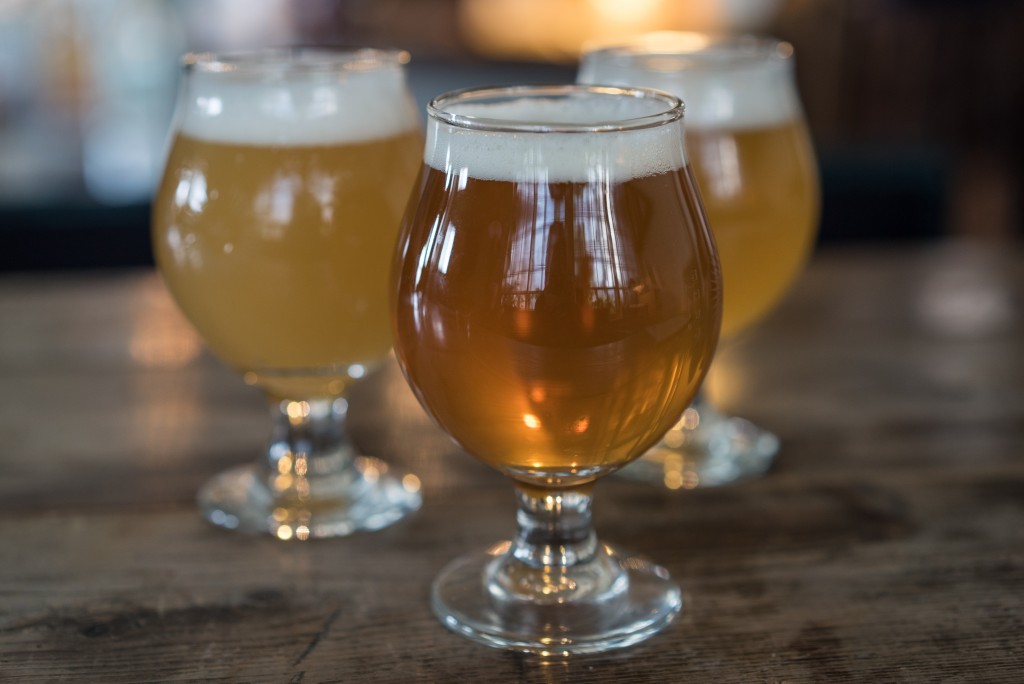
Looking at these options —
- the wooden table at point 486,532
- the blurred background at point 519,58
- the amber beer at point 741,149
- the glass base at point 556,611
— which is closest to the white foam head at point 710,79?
the amber beer at point 741,149

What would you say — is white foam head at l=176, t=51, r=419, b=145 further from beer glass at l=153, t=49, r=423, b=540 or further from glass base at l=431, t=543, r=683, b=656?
glass base at l=431, t=543, r=683, b=656

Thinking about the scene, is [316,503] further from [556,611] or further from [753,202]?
[753,202]

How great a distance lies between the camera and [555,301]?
0.69 meters

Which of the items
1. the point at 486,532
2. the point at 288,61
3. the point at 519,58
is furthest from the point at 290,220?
the point at 519,58

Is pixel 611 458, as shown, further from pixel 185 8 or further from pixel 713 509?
pixel 185 8

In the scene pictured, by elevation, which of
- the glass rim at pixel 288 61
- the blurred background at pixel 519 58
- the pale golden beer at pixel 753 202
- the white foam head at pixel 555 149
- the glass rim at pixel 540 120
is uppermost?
the glass rim at pixel 288 61

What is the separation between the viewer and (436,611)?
0.78 meters

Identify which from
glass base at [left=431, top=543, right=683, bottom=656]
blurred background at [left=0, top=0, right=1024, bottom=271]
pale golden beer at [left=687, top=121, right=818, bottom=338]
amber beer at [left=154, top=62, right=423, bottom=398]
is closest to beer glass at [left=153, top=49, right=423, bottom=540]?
amber beer at [left=154, top=62, right=423, bottom=398]

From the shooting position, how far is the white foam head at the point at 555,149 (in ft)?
2.23

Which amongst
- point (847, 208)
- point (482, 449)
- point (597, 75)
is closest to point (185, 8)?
point (847, 208)

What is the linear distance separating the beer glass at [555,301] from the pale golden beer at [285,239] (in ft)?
0.54

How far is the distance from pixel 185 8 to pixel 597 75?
457cm

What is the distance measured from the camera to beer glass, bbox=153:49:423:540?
898 mm

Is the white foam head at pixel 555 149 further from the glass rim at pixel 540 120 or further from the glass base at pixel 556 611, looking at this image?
the glass base at pixel 556 611
